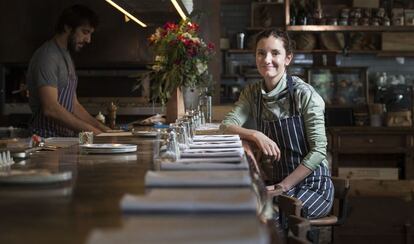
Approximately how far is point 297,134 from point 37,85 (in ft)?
6.40

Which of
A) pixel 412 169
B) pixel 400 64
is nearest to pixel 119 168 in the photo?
pixel 412 169

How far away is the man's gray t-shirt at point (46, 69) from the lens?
4.34m

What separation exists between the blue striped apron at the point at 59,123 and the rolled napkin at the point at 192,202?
10.6ft

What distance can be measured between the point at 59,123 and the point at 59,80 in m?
0.30

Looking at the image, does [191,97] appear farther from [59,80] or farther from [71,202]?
[71,202]

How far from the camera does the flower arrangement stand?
177 inches

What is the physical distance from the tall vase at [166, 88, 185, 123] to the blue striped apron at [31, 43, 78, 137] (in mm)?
693

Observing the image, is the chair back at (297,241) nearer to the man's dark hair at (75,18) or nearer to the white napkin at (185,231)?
the white napkin at (185,231)

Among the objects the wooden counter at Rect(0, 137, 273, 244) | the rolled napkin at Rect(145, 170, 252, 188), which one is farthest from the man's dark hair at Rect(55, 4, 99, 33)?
the rolled napkin at Rect(145, 170, 252, 188)

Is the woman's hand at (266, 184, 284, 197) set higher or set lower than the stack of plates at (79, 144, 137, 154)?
lower

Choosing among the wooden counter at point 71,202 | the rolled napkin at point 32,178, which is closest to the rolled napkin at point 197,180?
the wooden counter at point 71,202

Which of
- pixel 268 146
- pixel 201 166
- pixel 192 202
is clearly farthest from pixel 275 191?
pixel 192 202

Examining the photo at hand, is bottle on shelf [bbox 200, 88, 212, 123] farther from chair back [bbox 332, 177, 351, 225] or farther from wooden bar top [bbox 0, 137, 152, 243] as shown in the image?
wooden bar top [bbox 0, 137, 152, 243]

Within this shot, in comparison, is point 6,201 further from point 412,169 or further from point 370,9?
point 370,9
